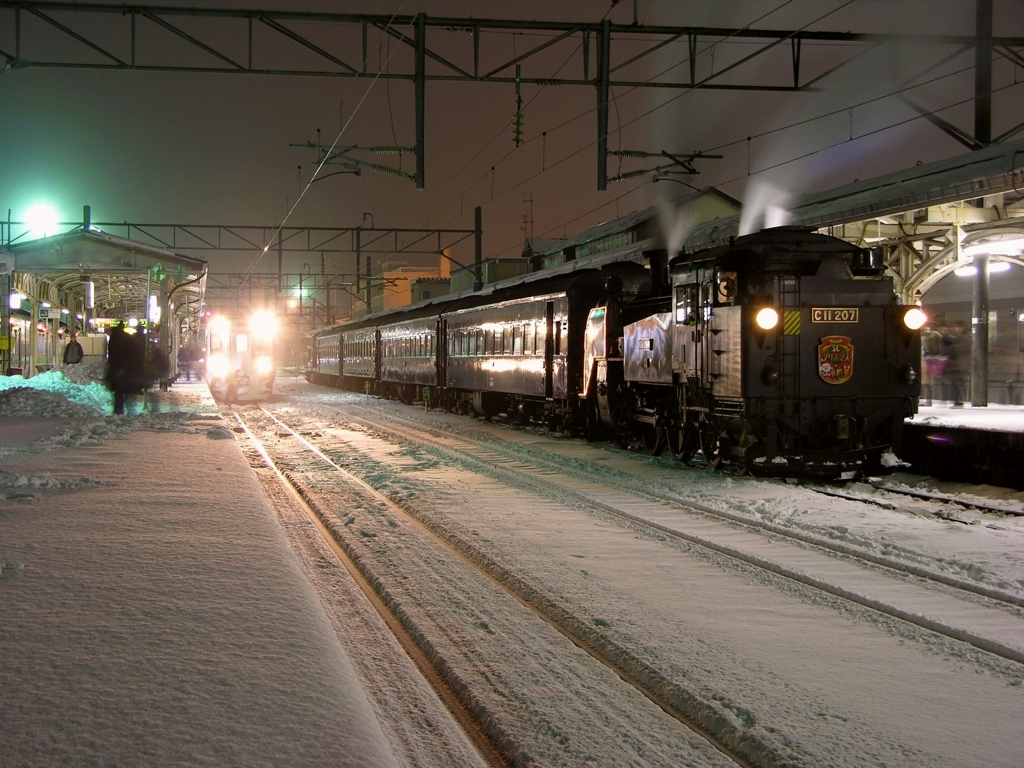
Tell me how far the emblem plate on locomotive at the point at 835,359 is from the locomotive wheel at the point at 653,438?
3.51 m

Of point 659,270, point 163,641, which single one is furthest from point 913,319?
point 163,641

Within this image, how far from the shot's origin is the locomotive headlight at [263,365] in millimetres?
34656

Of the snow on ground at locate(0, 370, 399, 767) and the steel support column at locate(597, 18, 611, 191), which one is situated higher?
the steel support column at locate(597, 18, 611, 191)

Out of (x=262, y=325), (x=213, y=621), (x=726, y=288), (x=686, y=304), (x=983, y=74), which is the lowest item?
(x=213, y=621)

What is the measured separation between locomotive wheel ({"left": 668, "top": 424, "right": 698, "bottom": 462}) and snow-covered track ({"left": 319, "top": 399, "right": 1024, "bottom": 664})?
1.74 metres

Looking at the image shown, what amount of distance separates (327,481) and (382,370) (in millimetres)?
26111

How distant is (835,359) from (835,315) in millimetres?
592

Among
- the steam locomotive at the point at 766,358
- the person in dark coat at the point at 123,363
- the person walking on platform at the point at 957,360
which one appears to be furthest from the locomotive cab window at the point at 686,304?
the person in dark coat at the point at 123,363

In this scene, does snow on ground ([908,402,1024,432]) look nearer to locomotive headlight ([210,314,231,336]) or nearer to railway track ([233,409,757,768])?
railway track ([233,409,757,768])

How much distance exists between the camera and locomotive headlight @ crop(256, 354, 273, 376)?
3466 centimetres

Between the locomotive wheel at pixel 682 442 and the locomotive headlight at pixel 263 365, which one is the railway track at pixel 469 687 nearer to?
the locomotive wheel at pixel 682 442

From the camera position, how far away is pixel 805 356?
11898mm

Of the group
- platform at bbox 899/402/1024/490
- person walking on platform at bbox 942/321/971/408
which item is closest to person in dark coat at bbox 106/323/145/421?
platform at bbox 899/402/1024/490

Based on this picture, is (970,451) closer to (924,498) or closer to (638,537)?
(924,498)
